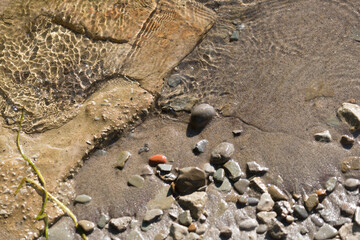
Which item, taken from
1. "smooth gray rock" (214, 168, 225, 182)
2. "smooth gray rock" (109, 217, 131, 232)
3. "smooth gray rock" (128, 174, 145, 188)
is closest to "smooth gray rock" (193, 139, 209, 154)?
"smooth gray rock" (214, 168, 225, 182)

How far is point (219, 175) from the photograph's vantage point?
9.95 feet

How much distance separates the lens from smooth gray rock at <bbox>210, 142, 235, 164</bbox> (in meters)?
3.09

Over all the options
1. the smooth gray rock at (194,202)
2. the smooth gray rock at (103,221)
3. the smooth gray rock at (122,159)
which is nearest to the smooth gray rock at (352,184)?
the smooth gray rock at (194,202)

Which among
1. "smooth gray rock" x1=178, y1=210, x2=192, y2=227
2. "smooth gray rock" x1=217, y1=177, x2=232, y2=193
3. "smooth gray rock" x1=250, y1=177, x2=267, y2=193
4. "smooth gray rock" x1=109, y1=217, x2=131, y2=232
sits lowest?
"smooth gray rock" x1=109, y1=217, x2=131, y2=232

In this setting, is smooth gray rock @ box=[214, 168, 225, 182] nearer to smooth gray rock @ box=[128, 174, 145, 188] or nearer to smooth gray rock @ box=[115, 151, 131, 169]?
smooth gray rock @ box=[128, 174, 145, 188]

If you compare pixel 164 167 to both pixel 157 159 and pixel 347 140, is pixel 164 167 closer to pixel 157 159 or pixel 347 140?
pixel 157 159

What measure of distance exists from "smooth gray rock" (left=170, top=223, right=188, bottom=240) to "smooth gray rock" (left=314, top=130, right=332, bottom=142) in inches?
47.7

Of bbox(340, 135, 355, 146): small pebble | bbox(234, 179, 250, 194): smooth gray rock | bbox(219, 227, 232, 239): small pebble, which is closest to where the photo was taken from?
bbox(219, 227, 232, 239): small pebble

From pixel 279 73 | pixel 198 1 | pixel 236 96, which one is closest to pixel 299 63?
pixel 279 73

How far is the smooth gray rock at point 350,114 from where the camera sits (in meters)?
3.15

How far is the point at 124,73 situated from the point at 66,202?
3.74 ft

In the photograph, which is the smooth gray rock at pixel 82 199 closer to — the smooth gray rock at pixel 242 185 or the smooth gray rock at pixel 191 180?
the smooth gray rock at pixel 191 180

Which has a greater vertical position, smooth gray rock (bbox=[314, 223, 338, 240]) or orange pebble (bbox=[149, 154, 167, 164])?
smooth gray rock (bbox=[314, 223, 338, 240])

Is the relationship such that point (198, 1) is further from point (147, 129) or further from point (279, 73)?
point (147, 129)
